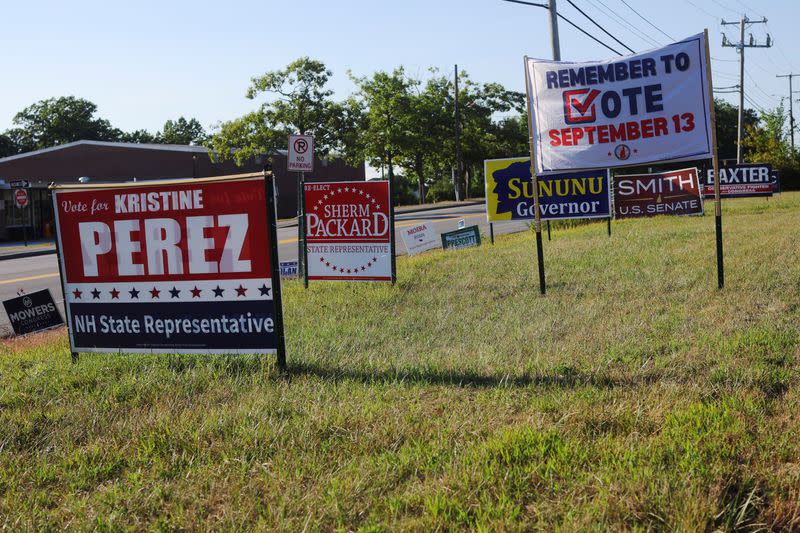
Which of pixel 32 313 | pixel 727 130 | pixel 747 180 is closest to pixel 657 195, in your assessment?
pixel 747 180

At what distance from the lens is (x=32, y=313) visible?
9609 millimetres

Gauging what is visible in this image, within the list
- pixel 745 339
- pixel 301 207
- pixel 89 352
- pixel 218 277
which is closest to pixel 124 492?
pixel 218 277

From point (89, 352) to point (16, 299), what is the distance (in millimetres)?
3736

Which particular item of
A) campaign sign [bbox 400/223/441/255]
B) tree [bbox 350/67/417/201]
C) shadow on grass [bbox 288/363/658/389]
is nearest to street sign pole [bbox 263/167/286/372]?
shadow on grass [bbox 288/363/658/389]

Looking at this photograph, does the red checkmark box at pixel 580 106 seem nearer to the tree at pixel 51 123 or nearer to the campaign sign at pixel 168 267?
the campaign sign at pixel 168 267

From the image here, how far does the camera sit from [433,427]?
4277 millimetres

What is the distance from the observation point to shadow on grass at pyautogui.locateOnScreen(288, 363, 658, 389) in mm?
5084

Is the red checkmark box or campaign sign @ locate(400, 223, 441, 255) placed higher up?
the red checkmark box

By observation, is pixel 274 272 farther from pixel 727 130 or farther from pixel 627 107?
pixel 727 130

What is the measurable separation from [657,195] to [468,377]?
18.5 meters

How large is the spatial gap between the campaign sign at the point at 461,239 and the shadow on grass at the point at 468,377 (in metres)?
12.1

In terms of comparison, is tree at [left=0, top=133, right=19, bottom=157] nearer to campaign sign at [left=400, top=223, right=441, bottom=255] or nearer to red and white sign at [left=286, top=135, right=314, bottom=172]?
campaign sign at [left=400, top=223, right=441, bottom=255]

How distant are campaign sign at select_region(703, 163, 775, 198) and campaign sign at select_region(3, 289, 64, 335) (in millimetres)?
29580

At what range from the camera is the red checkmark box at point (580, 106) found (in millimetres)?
9000
